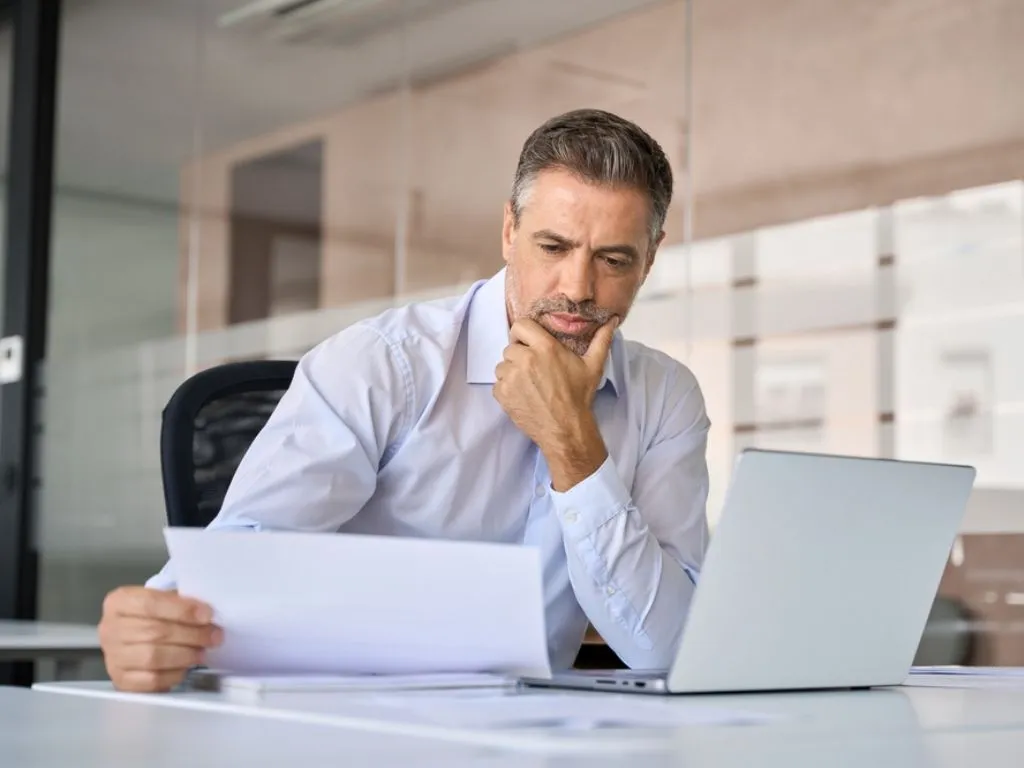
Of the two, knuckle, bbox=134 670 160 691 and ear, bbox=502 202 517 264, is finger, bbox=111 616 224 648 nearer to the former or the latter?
knuckle, bbox=134 670 160 691

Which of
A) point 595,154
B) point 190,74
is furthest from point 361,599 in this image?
point 190,74

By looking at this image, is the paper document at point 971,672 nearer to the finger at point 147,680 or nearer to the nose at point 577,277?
the nose at point 577,277

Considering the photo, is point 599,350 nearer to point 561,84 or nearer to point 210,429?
point 210,429

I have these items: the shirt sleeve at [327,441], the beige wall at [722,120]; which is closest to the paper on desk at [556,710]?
the shirt sleeve at [327,441]

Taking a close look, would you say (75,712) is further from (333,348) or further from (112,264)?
(112,264)

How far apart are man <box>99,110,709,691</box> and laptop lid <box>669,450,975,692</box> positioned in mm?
335

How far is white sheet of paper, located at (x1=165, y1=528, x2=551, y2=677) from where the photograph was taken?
3.94ft

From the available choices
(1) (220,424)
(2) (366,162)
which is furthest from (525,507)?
(2) (366,162)

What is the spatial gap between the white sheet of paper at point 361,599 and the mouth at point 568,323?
0.73m

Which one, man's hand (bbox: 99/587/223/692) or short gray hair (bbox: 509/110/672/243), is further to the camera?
short gray hair (bbox: 509/110/672/243)

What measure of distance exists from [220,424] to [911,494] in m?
1.12

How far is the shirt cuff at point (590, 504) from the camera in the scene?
168 cm

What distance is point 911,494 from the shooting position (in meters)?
1.39

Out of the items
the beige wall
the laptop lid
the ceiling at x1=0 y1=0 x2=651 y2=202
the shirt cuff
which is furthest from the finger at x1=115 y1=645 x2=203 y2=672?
the ceiling at x1=0 y1=0 x2=651 y2=202
